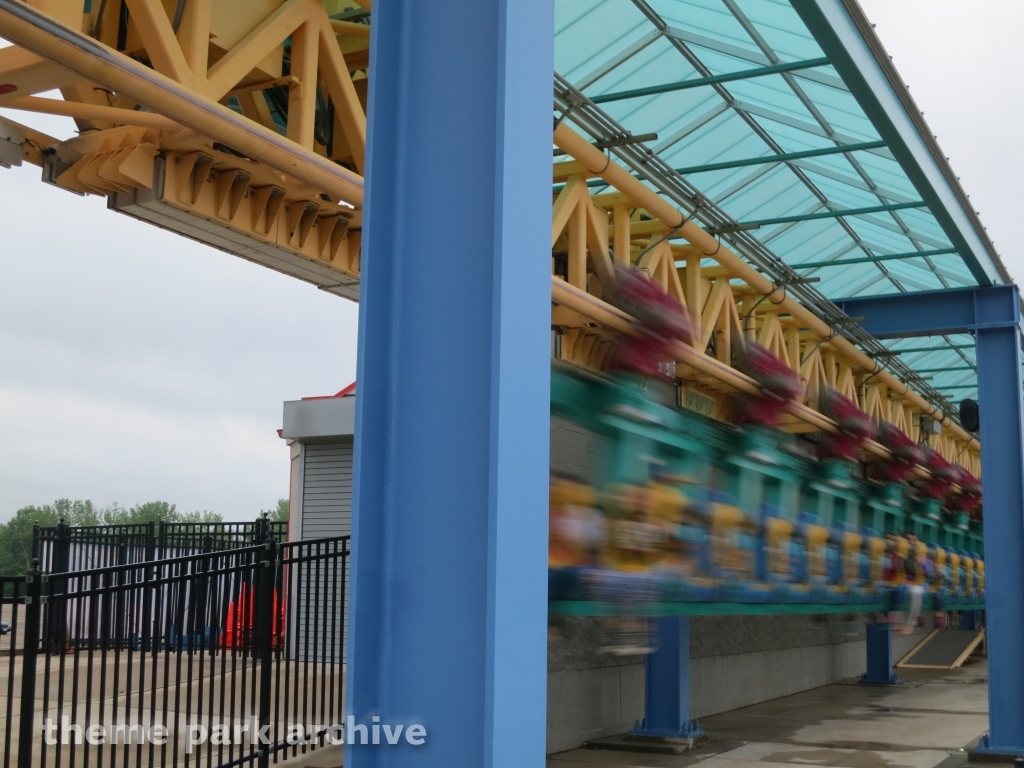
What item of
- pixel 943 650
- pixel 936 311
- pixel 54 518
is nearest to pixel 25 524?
pixel 54 518

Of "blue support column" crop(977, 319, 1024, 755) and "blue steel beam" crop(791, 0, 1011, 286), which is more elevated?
"blue steel beam" crop(791, 0, 1011, 286)

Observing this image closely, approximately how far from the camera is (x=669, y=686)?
1209 cm

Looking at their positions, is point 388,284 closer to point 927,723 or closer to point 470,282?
point 470,282

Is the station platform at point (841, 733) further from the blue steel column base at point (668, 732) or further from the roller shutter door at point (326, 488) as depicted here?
the roller shutter door at point (326, 488)

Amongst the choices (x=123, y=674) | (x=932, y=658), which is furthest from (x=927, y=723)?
(x=932, y=658)

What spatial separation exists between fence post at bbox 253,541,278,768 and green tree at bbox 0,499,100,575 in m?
55.5

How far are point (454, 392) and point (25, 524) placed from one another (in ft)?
295

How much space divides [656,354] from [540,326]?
12.6 ft

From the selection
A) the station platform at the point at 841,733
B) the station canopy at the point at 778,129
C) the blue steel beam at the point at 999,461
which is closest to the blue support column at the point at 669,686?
the station platform at the point at 841,733

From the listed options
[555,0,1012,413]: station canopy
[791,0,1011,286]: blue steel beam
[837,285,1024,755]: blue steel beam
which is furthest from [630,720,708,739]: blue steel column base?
[791,0,1011,286]: blue steel beam

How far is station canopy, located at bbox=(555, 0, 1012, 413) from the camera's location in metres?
7.29

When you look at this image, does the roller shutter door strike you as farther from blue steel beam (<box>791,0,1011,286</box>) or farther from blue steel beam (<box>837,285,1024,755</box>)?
blue steel beam (<box>791,0,1011,286</box>)

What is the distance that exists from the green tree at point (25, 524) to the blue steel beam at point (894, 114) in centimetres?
5685

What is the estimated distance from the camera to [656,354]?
6.58 m
